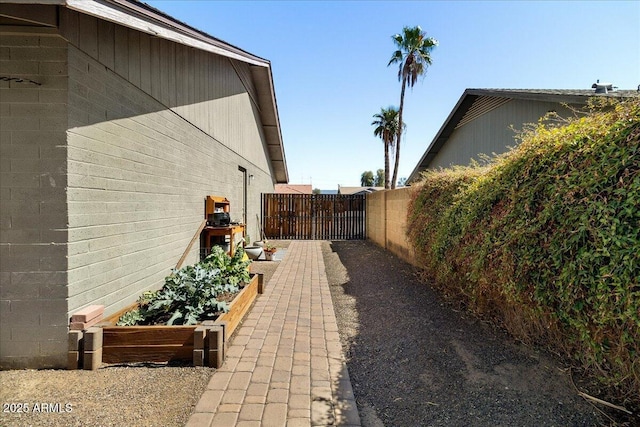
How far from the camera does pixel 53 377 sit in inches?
97.1

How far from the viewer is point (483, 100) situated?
11234 mm

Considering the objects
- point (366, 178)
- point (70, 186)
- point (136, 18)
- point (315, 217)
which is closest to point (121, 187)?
point (70, 186)

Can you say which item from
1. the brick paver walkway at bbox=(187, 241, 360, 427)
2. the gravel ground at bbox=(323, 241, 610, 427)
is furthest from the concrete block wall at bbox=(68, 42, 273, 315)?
the gravel ground at bbox=(323, 241, 610, 427)

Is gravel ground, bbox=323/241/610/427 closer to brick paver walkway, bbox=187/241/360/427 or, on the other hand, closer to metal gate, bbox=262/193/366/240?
brick paver walkway, bbox=187/241/360/427

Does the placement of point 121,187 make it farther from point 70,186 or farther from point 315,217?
point 315,217

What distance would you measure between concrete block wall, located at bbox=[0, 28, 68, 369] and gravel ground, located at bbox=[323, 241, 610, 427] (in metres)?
2.81

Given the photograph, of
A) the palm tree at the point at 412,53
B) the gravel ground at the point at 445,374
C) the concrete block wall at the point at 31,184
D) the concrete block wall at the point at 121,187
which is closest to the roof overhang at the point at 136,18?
the concrete block wall at the point at 31,184

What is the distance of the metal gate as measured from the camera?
43.1 ft

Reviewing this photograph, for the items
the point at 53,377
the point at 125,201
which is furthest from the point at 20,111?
the point at 53,377

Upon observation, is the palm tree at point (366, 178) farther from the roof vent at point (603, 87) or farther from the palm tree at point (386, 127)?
the roof vent at point (603, 87)

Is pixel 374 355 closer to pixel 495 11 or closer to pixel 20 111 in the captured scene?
pixel 20 111

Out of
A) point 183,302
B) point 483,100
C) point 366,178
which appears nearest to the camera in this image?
point 183,302

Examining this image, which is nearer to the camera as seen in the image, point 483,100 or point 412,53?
point 483,100

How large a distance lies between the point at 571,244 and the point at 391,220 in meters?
6.83
